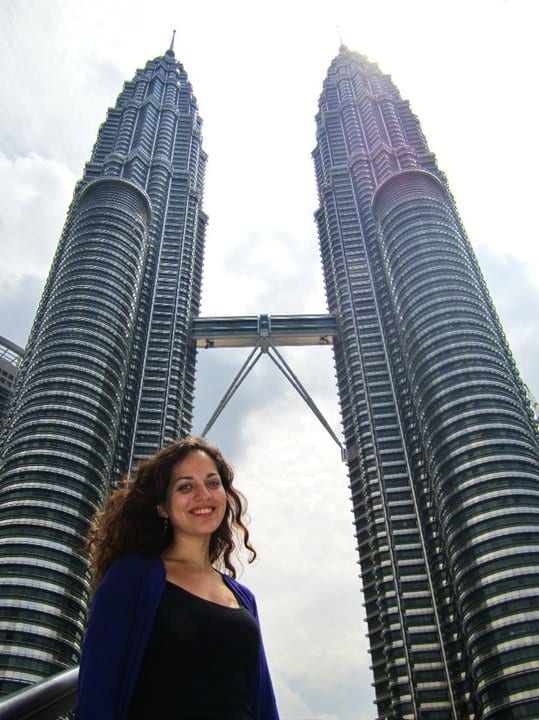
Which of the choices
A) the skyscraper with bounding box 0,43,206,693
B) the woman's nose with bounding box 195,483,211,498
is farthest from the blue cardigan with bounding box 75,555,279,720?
the skyscraper with bounding box 0,43,206,693

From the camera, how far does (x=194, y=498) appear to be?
5043 mm

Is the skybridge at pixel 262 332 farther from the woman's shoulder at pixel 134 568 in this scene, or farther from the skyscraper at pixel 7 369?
the woman's shoulder at pixel 134 568

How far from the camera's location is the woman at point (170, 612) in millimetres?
3508

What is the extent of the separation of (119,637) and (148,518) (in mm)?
1381

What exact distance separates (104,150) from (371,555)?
5138 inches

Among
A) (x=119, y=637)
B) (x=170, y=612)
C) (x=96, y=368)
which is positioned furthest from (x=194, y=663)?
(x=96, y=368)

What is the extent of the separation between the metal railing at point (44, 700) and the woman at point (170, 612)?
94mm

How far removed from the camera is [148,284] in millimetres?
133750

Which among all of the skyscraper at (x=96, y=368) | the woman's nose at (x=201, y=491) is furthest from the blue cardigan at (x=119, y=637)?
the skyscraper at (x=96, y=368)

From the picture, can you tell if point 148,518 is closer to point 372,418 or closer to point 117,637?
point 117,637

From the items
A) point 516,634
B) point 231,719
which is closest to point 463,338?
point 516,634

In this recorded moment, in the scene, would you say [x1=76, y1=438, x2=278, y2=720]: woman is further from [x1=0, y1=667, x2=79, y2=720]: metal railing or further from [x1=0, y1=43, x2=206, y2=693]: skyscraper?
[x1=0, y1=43, x2=206, y2=693]: skyscraper

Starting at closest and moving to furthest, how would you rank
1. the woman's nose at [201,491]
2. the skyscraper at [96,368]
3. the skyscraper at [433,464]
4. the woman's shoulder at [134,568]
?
the woman's shoulder at [134,568]
the woman's nose at [201,491]
the skyscraper at [433,464]
the skyscraper at [96,368]

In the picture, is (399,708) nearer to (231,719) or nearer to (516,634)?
(516,634)
